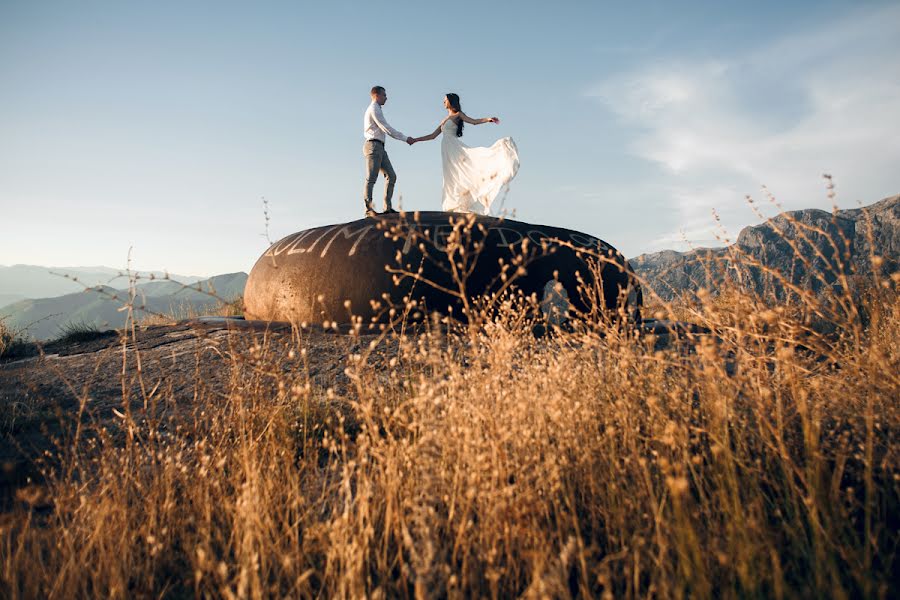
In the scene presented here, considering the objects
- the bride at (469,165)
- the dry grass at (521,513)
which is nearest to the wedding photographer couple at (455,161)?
the bride at (469,165)

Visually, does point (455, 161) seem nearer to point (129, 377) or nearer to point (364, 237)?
point (364, 237)

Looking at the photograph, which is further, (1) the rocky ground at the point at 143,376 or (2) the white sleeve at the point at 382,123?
(2) the white sleeve at the point at 382,123

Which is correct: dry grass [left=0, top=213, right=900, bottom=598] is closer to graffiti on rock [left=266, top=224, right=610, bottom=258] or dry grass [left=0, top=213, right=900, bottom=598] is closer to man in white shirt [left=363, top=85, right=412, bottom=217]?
graffiti on rock [left=266, top=224, right=610, bottom=258]

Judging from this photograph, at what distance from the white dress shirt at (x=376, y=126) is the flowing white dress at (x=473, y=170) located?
44.3 inches

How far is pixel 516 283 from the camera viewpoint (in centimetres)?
552

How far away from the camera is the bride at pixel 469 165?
7.38 metres

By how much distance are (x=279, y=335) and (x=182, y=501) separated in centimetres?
299

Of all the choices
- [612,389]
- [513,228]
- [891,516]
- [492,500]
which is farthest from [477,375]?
[513,228]

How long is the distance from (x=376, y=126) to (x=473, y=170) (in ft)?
5.65

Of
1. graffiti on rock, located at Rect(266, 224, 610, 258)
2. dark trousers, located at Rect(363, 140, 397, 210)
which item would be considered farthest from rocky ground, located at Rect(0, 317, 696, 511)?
dark trousers, located at Rect(363, 140, 397, 210)

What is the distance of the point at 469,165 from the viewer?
7.93 m

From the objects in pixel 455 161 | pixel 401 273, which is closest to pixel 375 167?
pixel 455 161

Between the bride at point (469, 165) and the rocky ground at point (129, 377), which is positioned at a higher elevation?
the bride at point (469, 165)

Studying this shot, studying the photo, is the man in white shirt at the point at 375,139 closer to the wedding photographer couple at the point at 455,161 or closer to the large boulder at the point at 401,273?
the wedding photographer couple at the point at 455,161
